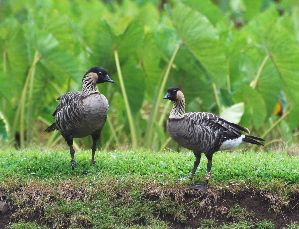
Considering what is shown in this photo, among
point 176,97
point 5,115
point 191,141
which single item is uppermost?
point 176,97

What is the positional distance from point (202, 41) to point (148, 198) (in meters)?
3.51

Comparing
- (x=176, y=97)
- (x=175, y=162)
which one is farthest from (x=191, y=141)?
(x=175, y=162)

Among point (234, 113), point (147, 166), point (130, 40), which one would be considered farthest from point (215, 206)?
point (130, 40)

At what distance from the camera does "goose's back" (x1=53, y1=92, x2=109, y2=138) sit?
6.72m

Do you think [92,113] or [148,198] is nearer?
[148,198]

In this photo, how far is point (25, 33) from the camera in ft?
29.4

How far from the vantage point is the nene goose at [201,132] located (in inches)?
244

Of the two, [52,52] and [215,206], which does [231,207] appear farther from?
[52,52]

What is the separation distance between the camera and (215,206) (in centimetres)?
598

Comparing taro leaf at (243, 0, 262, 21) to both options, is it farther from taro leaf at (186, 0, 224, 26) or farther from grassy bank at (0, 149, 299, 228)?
grassy bank at (0, 149, 299, 228)

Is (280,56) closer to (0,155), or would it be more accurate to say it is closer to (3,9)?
(0,155)

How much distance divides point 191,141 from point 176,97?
0.59m

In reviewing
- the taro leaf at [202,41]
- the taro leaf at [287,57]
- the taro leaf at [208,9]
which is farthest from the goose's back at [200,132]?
the taro leaf at [208,9]

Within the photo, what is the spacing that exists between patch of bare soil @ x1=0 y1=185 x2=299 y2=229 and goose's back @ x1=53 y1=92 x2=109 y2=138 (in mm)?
1007
